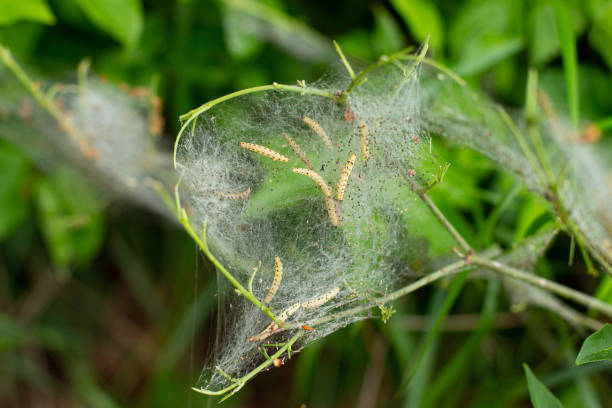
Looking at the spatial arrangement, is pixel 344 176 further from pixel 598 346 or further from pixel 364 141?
pixel 598 346

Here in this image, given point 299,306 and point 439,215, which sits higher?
point 439,215

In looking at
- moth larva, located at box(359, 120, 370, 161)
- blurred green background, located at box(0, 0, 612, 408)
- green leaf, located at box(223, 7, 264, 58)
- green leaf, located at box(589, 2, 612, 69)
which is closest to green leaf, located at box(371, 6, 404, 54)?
blurred green background, located at box(0, 0, 612, 408)

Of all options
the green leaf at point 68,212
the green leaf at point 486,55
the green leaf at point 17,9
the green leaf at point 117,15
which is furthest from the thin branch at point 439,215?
the green leaf at point 68,212

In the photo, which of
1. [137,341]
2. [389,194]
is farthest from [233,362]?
[137,341]

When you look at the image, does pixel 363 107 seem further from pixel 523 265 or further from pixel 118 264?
pixel 118 264

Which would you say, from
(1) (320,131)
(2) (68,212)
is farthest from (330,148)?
(2) (68,212)

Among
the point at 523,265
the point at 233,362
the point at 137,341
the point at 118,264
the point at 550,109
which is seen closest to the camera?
the point at 233,362
